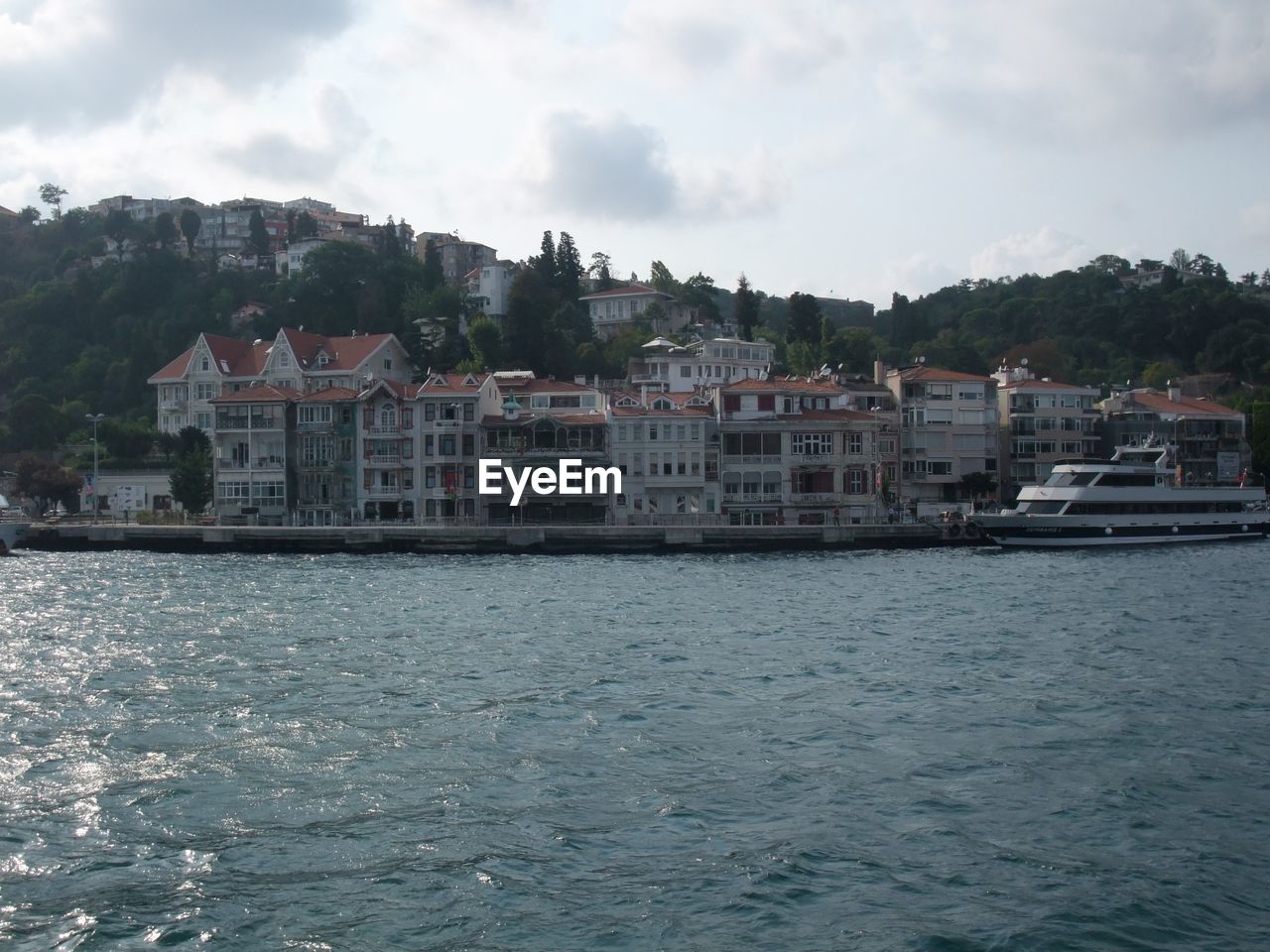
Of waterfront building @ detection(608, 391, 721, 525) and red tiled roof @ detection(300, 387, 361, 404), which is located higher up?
red tiled roof @ detection(300, 387, 361, 404)

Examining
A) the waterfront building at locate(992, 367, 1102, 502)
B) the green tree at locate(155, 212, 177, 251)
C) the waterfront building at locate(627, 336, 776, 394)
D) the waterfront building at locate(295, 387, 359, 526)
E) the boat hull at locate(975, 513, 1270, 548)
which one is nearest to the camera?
the boat hull at locate(975, 513, 1270, 548)

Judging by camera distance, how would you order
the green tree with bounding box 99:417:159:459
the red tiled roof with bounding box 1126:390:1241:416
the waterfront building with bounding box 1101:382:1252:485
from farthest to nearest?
the green tree with bounding box 99:417:159:459 < the red tiled roof with bounding box 1126:390:1241:416 < the waterfront building with bounding box 1101:382:1252:485

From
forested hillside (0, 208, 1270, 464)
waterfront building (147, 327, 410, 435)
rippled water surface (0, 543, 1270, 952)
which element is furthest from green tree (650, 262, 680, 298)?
rippled water surface (0, 543, 1270, 952)

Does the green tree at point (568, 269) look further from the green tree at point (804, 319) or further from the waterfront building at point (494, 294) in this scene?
the green tree at point (804, 319)

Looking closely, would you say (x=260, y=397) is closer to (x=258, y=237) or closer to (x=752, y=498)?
(x=752, y=498)

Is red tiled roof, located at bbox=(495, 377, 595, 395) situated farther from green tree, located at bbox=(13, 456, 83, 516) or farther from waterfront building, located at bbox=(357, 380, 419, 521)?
green tree, located at bbox=(13, 456, 83, 516)

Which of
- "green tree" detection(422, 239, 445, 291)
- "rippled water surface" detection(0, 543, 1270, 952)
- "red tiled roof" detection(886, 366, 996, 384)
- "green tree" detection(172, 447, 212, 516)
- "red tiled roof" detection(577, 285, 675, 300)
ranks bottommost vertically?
"rippled water surface" detection(0, 543, 1270, 952)

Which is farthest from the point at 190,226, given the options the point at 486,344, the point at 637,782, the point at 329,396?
the point at 637,782
